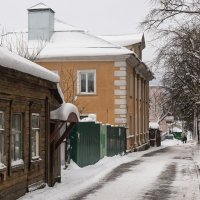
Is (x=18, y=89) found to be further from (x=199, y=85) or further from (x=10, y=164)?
(x=199, y=85)

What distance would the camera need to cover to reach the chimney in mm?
37125

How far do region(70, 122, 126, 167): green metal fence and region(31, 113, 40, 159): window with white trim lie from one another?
5827 mm

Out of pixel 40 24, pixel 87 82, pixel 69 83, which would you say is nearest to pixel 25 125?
pixel 87 82

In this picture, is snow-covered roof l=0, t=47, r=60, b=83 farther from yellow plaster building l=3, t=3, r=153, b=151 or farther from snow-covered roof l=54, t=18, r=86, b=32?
snow-covered roof l=54, t=18, r=86, b=32

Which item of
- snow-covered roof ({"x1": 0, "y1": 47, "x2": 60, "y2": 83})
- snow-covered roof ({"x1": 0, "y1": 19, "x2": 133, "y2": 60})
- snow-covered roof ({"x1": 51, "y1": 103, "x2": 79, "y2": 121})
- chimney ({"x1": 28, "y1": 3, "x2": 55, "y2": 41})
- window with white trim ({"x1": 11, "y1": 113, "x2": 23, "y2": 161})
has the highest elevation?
chimney ({"x1": 28, "y1": 3, "x2": 55, "y2": 41})

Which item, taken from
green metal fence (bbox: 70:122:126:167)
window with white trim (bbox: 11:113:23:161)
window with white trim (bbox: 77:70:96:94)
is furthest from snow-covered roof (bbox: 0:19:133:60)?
window with white trim (bbox: 11:113:23:161)

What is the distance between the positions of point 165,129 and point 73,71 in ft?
358

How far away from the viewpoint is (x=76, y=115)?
1639 cm

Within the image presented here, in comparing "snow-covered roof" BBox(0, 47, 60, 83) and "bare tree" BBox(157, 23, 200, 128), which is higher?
"bare tree" BBox(157, 23, 200, 128)

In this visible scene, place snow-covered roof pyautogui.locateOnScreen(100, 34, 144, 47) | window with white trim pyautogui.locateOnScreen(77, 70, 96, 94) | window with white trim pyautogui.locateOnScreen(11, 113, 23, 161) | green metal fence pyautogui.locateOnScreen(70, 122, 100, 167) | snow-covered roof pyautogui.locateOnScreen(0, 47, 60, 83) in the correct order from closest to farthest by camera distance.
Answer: snow-covered roof pyautogui.locateOnScreen(0, 47, 60, 83) < window with white trim pyautogui.locateOnScreen(11, 113, 23, 161) < green metal fence pyautogui.locateOnScreen(70, 122, 100, 167) < window with white trim pyautogui.locateOnScreen(77, 70, 96, 94) < snow-covered roof pyautogui.locateOnScreen(100, 34, 144, 47)

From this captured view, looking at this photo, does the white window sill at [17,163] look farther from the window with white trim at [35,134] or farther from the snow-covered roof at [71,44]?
the snow-covered roof at [71,44]

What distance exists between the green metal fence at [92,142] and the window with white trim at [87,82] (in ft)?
14.4

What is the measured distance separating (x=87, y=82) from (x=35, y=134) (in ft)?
66.3

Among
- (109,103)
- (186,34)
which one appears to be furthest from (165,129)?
(186,34)
